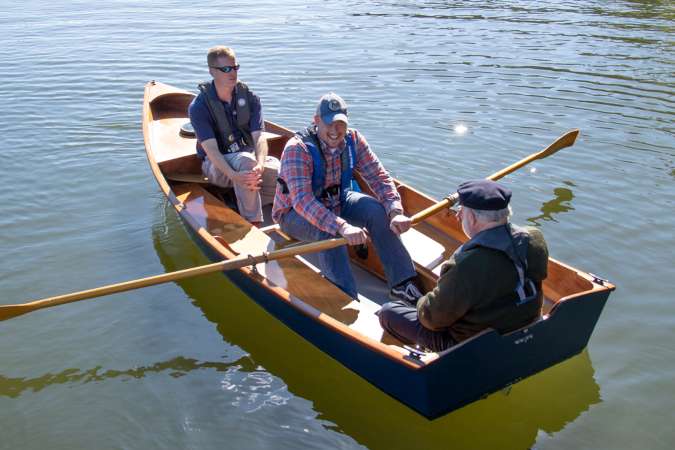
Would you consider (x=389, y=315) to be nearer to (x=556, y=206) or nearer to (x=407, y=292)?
(x=407, y=292)

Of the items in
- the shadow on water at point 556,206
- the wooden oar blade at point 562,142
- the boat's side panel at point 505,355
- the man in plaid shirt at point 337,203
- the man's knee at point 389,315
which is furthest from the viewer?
the wooden oar blade at point 562,142

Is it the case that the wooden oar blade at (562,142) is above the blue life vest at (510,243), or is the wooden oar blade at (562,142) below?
below

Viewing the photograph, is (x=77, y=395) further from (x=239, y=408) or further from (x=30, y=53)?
(x=30, y=53)

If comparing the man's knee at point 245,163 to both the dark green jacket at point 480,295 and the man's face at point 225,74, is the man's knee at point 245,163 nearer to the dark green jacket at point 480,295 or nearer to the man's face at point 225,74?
the man's face at point 225,74

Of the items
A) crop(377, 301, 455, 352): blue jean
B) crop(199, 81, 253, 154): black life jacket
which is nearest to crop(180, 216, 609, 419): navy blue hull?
crop(377, 301, 455, 352): blue jean

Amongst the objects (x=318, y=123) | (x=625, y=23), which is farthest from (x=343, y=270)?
(x=625, y=23)

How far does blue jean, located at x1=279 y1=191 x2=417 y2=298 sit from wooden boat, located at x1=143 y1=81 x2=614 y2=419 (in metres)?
0.12

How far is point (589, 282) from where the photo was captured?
183 inches

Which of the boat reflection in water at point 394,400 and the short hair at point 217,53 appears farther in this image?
the short hair at point 217,53

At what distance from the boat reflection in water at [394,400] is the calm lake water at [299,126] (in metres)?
0.02

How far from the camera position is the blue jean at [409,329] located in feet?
13.9

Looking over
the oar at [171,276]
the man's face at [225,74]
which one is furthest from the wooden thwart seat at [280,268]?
the man's face at [225,74]

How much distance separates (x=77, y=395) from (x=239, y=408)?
126 cm

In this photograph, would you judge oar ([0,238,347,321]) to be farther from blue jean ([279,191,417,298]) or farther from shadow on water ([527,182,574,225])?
shadow on water ([527,182,574,225])
